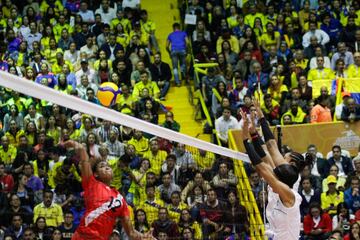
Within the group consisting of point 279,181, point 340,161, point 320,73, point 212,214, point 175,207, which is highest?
point 279,181

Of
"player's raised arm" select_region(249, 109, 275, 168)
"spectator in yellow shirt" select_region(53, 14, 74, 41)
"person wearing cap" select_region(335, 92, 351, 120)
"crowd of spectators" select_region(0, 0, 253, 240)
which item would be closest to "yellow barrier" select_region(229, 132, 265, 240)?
"crowd of spectators" select_region(0, 0, 253, 240)

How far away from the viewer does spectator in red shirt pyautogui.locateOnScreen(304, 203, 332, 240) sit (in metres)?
17.0

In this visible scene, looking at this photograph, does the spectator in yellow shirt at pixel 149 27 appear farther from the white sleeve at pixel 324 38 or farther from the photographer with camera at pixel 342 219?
the photographer with camera at pixel 342 219

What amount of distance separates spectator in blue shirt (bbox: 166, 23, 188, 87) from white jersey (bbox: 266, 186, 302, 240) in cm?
1387

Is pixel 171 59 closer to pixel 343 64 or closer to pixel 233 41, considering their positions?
pixel 233 41

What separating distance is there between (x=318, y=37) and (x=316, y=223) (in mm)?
8442

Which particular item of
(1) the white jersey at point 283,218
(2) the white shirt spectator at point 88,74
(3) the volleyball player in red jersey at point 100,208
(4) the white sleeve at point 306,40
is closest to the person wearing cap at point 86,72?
(2) the white shirt spectator at point 88,74

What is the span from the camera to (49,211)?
44.1ft

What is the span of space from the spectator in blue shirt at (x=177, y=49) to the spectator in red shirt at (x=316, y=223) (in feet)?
24.2

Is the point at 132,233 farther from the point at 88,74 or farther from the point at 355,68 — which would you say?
the point at 355,68

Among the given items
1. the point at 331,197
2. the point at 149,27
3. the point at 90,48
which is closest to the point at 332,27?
the point at 149,27

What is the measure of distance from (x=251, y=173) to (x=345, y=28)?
359 inches

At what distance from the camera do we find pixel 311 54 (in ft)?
78.2

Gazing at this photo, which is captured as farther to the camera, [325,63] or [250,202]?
[325,63]
